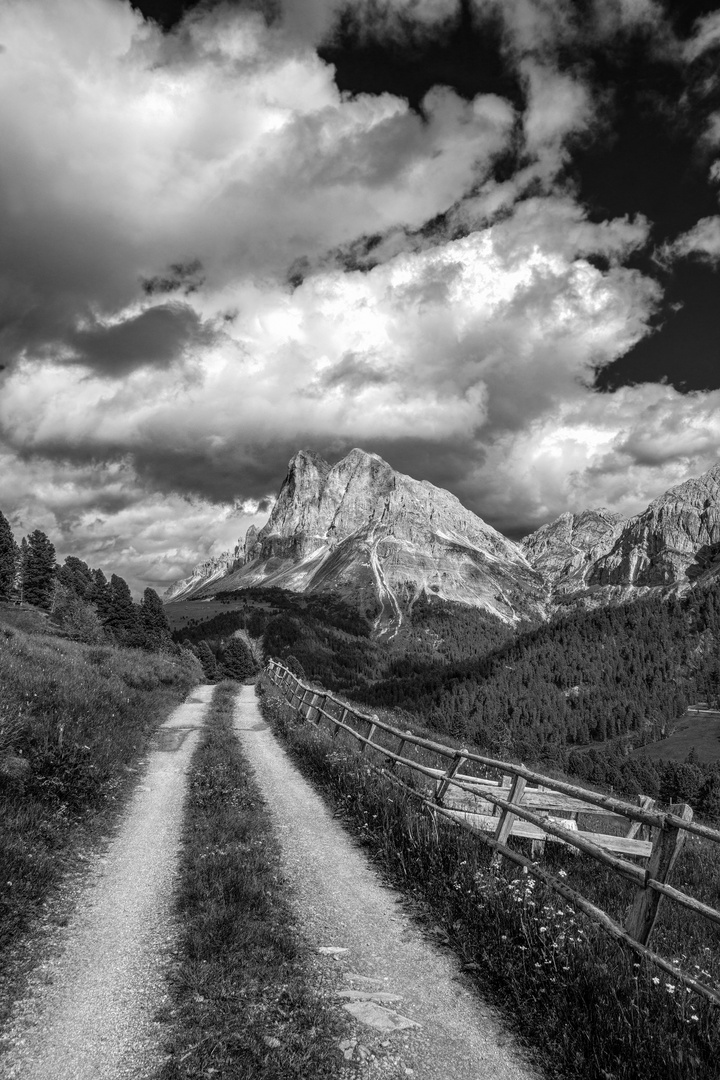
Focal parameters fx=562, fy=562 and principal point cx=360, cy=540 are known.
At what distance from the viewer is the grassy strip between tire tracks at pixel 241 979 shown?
5.46m

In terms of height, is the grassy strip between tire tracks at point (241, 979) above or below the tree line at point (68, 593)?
above

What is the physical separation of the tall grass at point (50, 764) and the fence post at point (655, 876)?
308 inches

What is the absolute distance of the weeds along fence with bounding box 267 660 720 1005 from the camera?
22.4 ft

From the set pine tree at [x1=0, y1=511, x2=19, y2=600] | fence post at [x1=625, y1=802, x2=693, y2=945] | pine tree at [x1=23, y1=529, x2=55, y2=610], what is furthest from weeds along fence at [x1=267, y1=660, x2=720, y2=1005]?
pine tree at [x1=23, y1=529, x2=55, y2=610]

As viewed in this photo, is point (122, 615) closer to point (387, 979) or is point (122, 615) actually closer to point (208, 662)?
point (208, 662)

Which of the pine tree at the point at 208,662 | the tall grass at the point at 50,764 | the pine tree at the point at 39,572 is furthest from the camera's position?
the pine tree at the point at 39,572

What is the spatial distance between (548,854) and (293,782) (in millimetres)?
8451

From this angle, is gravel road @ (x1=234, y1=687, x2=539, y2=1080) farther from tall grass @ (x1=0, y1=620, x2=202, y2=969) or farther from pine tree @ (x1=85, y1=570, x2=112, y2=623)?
pine tree @ (x1=85, y1=570, x2=112, y2=623)

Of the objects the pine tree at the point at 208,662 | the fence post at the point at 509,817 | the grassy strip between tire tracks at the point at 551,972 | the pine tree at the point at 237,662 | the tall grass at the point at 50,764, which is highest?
the fence post at the point at 509,817

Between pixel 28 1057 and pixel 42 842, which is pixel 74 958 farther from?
pixel 42 842

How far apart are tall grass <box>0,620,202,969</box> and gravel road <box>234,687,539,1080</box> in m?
4.09

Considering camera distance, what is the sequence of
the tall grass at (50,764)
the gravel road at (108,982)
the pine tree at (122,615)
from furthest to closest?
the pine tree at (122,615) → the tall grass at (50,764) → the gravel road at (108,982)

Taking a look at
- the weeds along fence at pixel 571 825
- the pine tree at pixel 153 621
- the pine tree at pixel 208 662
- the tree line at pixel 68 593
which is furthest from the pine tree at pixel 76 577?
the weeds along fence at pixel 571 825

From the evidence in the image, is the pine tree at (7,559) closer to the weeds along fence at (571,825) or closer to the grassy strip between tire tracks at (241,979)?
the weeds along fence at (571,825)
